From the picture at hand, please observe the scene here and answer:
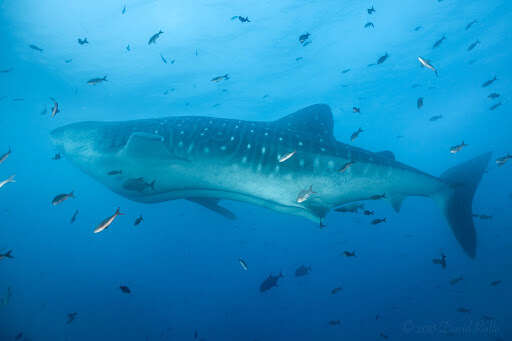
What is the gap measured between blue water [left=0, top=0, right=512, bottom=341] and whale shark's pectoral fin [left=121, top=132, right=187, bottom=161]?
54.3ft

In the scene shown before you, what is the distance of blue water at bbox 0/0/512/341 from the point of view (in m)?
19.3

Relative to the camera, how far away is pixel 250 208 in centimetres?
3409

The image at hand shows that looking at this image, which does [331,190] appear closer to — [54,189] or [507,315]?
[507,315]

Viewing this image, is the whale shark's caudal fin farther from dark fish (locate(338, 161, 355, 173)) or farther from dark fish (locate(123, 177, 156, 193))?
dark fish (locate(123, 177, 156, 193))

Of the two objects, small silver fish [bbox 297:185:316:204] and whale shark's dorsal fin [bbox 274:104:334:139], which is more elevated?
whale shark's dorsal fin [bbox 274:104:334:139]

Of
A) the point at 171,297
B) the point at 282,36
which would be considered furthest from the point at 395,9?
the point at 171,297

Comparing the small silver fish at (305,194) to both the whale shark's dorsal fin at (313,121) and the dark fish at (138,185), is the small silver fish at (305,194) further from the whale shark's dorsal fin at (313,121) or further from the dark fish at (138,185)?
the dark fish at (138,185)

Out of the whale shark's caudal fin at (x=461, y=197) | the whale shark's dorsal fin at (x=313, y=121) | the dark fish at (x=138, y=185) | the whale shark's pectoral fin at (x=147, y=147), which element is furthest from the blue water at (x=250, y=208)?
the dark fish at (x=138, y=185)

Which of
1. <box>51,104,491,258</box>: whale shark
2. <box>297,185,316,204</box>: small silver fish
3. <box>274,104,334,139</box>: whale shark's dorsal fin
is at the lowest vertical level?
<box>297,185,316,204</box>: small silver fish

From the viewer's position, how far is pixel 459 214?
5082 mm

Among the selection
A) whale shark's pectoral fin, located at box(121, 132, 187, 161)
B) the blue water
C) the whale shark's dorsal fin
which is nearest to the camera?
whale shark's pectoral fin, located at box(121, 132, 187, 161)

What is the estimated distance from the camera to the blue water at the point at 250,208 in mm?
19312

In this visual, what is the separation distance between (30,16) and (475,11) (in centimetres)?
3373

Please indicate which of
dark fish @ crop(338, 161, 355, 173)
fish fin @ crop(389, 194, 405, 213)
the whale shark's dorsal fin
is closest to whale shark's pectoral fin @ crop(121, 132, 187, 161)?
the whale shark's dorsal fin
